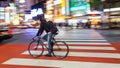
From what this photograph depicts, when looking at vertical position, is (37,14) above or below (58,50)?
above

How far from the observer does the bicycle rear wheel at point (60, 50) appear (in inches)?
372

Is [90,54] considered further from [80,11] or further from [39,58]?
[80,11]

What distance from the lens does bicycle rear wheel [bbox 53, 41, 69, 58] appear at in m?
9.45

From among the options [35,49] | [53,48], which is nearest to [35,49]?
[35,49]

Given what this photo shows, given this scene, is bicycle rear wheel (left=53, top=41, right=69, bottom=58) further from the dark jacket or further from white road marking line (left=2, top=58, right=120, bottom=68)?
white road marking line (left=2, top=58, right=120, bottom=68)

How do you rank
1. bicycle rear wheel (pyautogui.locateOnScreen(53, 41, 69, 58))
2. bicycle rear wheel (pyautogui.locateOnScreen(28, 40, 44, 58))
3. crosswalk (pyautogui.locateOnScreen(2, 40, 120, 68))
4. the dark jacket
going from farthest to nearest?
1. bicycle rear wheel (pyautogui.locateOnScreen(28, 40, 44, 58))
2. bicycle rear wheel (pyautogui.locateOnScreen(53, 41, 69, 58))
3. the dark jacket
4. crosswalk (pyautogui.locateOnScreen(2, 40, 120, 68))

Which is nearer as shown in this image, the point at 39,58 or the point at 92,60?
the point at 92,60

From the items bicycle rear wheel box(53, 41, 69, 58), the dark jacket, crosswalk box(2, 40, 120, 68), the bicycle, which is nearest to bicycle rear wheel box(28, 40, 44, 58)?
the bicycle

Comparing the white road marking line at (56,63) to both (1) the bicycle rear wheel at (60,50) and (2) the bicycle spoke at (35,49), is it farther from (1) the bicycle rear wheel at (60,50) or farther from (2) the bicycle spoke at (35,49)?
(1) the bicycle rear wheel at (60,50)

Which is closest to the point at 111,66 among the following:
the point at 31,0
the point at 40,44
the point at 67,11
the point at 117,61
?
the point at 117,61

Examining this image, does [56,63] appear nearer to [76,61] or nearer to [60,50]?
[76,61]

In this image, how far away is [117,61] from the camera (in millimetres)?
8625

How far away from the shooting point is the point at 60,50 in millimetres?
9750

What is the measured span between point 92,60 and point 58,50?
1.50 m
